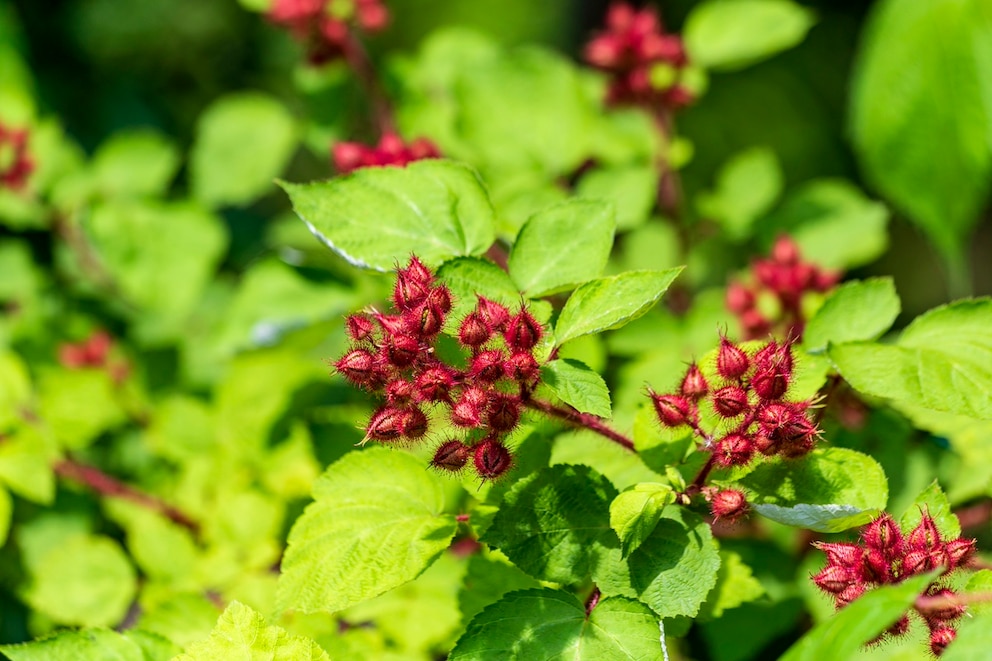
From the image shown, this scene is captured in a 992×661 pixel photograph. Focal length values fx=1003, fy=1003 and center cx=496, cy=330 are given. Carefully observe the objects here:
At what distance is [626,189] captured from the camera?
1946 millimetres

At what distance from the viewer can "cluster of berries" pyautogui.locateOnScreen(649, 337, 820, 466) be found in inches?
43.4

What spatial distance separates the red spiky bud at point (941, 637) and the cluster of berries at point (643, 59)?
1369 mm

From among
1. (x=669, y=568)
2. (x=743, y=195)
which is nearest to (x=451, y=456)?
(x=669, y=568)

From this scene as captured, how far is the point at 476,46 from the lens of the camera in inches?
97.7

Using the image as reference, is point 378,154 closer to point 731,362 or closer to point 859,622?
point 731,362

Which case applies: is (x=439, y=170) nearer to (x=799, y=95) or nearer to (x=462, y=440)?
(x=462, y=440)

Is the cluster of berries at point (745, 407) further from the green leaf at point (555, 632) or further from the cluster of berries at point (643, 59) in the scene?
the cluster of berries at point (643, 59)

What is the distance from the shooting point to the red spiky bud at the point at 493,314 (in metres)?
1.14

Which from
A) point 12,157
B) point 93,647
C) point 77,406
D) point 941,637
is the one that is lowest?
point 77,406

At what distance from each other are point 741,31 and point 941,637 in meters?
1.59

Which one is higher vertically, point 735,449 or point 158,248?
point 735,449

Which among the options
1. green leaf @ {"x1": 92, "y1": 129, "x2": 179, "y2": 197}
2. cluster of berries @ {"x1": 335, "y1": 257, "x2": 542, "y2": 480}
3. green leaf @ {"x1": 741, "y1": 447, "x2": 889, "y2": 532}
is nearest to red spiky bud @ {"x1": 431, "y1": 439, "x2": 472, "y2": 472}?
cluster of berries @ {"x1": 335, "y1": 257, "x2": 542, "y2": 480}

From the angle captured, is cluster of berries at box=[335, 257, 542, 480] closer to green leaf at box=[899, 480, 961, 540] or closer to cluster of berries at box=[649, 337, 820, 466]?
cluster of berries at box=[649, 337, 820, 466]

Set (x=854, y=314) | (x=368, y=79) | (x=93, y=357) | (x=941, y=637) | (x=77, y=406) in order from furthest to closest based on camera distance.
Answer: (x=93, y=357), (x=368, y=79), (x=77, y=406), (x=854, y=314), (x=941, y=637)
